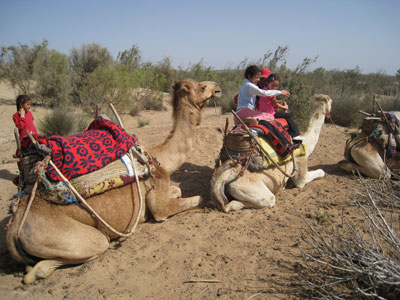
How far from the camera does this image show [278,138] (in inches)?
186

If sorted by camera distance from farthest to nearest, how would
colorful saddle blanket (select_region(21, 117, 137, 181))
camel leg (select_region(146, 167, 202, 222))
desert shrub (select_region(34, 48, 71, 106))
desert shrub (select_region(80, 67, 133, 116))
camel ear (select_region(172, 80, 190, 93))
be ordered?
desert shrub (select_region(34, 48, 71, 106)) → desert shrub (select_region(80, 67, 133, 116)) → camel ear (select_region(172, 80, 190, 93)) → camel leg (select_region(146, 167, 202, 222)) → colorful saddle blanket (select_region(21, 117, 137, 181))

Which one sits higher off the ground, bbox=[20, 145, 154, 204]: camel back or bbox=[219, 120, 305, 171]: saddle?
bbox=[219, 120, 305, 171]: saddle

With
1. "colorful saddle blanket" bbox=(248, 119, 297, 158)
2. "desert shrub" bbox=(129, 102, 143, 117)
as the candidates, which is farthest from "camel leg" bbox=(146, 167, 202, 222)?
"desert shrub" bbox=(129, 102, 143, 117)

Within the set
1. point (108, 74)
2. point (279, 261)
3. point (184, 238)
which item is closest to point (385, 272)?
point (279, 261)

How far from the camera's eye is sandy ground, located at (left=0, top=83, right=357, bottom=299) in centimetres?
292

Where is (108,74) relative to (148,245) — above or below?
above

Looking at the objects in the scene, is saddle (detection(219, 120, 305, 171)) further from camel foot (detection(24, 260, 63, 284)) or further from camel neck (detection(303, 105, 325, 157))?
camel foot (detection(24, 260, 63, 284))

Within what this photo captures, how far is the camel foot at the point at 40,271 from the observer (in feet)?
10.2

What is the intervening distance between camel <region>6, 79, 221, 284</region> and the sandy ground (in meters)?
0.18

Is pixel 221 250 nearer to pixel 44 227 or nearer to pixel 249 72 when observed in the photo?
pixel 44 227

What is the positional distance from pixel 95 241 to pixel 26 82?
586 inches

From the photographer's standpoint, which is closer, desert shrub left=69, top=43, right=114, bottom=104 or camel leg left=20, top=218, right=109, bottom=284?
camel leg left=20, top=218, right=109, bottom=284

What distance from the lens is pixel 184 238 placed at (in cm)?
380

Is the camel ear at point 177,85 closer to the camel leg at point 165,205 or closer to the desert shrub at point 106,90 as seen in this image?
the camel leg at point 165,205
